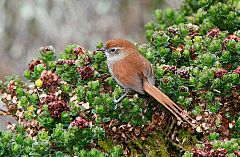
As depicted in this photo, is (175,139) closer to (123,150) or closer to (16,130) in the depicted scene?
(123,150)

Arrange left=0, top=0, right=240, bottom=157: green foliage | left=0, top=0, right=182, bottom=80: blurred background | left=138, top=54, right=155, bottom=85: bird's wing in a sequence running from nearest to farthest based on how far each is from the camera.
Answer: left=0, top=0, right=240, bottom=157: green foliage → left=138, top=54, right=155, bottom=85: bird's wing → left=0, top=0, right=182, bottom=80: blurred background

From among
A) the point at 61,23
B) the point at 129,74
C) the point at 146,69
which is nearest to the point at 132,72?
the point at 129,74

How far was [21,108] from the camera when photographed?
4.26 m

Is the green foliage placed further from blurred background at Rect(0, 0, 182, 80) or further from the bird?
blurred background at Rect(0, 0, 182, 80)

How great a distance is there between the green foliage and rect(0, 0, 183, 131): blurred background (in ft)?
16.1

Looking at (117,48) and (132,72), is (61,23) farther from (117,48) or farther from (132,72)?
(132,72)

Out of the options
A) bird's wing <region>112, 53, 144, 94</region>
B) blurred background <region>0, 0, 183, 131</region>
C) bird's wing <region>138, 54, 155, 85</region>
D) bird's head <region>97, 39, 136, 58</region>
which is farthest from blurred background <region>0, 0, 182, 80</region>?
bird's wing <region>138, 54, 155, 85</region>

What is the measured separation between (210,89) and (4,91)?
138 cm

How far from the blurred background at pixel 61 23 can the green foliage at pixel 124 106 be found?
4899 mm

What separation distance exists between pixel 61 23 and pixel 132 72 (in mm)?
4818

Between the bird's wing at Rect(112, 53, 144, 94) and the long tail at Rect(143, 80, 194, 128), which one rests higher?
the bird's wing at Rect(112, 53, 144, 94)

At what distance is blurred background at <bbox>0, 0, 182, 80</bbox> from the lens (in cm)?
935

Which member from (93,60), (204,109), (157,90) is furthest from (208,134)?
(93,60)

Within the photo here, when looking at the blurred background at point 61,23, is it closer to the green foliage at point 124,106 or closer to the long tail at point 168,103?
the green foliage at point 124,106
